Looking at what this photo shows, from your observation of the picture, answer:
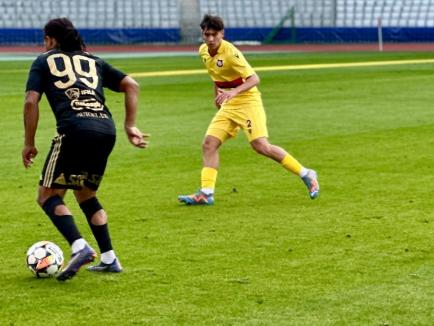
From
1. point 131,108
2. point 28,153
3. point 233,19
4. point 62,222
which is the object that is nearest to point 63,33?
point 131,108

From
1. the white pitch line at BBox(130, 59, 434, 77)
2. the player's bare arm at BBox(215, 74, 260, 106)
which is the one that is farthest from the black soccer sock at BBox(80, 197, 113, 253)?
the white pitch line at BBox(130, 59, 434, 77)

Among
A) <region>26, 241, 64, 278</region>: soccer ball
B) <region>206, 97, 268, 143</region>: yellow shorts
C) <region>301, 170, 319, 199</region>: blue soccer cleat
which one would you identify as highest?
<region>26, 241, 64, 278</region>: soccer ball

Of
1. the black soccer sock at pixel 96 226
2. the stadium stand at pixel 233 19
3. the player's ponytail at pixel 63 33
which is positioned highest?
the player's ponytail at pixel 63 33

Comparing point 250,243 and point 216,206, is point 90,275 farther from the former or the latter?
point 216,206

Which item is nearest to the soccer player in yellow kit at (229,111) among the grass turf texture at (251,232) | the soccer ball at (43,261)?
the grass turf texture at (251,232)

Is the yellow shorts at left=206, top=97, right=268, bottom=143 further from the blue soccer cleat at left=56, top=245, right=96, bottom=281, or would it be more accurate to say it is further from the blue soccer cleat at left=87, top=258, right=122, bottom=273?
the blue soccer cleat at left=56, top=245, right=96, bottom=281

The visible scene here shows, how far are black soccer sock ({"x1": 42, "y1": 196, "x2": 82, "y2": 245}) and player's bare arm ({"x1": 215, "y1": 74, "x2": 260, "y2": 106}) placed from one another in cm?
334

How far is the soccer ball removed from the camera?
8078 millimetres

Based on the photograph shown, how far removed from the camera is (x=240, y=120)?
11852 mm

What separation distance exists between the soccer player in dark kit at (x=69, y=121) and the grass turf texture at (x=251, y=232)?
46 cm

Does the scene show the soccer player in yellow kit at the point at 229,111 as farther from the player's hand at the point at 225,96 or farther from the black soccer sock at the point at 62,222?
the black soccer sock at the point at 62,222

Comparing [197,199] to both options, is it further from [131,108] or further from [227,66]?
[131,108]

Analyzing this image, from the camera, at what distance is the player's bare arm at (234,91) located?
36.9 feet

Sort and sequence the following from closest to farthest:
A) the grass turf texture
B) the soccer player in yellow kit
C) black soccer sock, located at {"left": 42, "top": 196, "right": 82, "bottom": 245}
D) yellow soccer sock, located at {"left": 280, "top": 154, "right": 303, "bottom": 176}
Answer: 1. the grass turf texture
2. black soccer sock, located at {"left": 42, "top": 196, "right": 82, "bottom": 245}
3. the soccer player in yellow kit
4. yellow soccer sock, located at {"left": 280, "top": 154, "right": 303, "bottom": 176}
